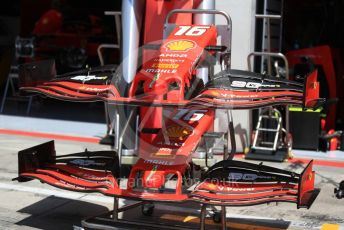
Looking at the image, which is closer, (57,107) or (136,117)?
(136,117)

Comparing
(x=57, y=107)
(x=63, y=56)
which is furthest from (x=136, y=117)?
(x=63, y=56)

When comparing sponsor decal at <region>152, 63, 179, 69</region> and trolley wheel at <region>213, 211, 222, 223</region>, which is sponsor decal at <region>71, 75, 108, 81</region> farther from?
trolley wheel at <region>213, 211, 222, 223</region>

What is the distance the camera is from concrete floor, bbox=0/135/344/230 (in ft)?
19.6

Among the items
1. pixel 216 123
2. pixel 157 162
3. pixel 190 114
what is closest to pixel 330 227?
pixel 190 114

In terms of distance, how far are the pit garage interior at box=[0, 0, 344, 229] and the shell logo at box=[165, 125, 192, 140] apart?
415 mm

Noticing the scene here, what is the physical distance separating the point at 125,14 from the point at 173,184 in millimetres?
2324

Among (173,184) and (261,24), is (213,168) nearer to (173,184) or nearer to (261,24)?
(173,184)

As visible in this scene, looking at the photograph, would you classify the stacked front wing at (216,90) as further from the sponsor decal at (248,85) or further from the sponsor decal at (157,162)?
the sponsor decal at (157,162)

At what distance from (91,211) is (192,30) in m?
2.14

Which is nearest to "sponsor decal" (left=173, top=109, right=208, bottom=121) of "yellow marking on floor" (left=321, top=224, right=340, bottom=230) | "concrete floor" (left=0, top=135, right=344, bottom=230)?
"concrete floor" (left=0, top=135, right=344, bottom=230)

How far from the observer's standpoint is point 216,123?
8445 mm

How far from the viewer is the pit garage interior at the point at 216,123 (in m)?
6.18

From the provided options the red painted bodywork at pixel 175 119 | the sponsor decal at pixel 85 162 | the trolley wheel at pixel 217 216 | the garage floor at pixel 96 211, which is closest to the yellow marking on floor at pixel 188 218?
the garage floor at pixel 96 211

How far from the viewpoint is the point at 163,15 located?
744 cm
